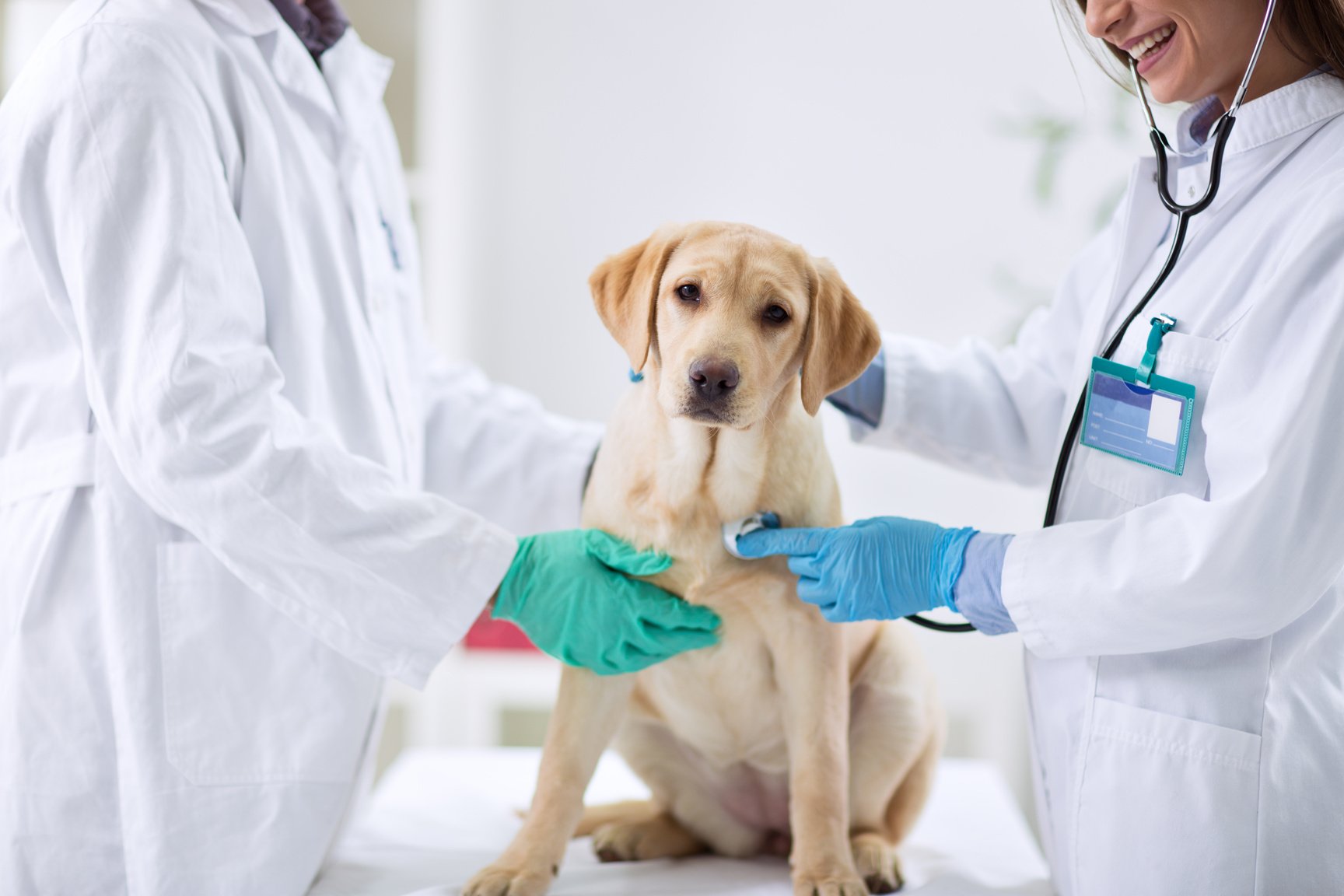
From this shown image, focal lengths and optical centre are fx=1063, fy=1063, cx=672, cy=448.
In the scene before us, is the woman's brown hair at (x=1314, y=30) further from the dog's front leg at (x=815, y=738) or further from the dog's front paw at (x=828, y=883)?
the dog's front paw at (x=828, y=883)

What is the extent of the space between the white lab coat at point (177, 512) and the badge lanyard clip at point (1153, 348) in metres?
0.87

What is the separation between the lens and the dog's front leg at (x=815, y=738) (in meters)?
1.49

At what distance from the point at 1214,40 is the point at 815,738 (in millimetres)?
1089

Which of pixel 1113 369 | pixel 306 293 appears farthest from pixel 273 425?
pixel 1113 369

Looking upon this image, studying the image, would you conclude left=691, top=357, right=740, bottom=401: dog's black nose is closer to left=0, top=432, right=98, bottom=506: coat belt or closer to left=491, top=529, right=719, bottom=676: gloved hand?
left=491, top=529, right=719, bottom=676: gloved hand

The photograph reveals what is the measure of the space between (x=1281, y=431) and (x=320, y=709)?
1.26 m

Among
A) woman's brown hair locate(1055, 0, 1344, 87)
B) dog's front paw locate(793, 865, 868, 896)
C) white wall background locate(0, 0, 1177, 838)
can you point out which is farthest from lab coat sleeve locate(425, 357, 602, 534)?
woman's brown hair locate(1055, 0, 1344, 87)

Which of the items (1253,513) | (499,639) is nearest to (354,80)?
(1253,513)

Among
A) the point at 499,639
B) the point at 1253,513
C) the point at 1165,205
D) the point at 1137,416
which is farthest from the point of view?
the point at 499,639

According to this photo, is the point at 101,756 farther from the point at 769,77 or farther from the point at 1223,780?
the point at 769,77

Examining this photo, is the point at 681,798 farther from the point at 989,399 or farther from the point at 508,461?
the point at 989,399

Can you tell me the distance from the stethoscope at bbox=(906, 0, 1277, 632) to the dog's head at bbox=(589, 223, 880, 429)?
31 centimetres

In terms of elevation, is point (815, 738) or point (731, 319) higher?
point (731, 319)

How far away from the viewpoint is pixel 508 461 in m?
2.03
